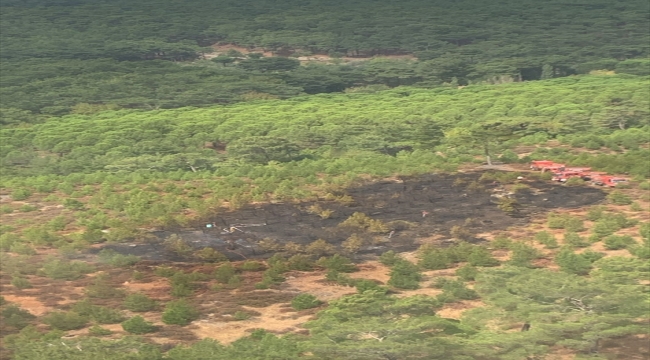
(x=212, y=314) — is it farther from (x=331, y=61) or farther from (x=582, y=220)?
(x=331, y=61)

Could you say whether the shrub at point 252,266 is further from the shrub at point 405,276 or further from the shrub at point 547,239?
the shrub at point 547,239

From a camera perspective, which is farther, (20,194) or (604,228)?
(20,194)

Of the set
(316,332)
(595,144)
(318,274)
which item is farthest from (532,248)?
(595,144)

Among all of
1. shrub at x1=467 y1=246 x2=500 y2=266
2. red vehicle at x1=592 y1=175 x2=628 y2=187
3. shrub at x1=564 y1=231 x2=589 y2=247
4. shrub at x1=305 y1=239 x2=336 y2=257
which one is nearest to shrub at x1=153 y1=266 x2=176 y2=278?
shrub at x1=305 y1=239 x2=336 y2=257

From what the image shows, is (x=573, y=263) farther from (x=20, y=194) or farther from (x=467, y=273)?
(x=20, y=194)

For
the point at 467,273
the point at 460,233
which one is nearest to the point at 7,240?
the point at 460,233
